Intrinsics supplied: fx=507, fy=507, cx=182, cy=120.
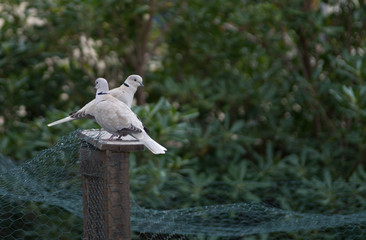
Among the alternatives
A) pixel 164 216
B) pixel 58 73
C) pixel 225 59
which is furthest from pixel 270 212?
pixel 58 73

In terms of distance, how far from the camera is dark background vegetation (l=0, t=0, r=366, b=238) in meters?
3.52

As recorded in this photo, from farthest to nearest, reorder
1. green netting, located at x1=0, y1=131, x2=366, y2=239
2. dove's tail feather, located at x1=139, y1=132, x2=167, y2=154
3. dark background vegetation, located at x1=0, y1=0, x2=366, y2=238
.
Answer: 1. dark background vegetation, located at x1=0, y1=0, x2=366, y2=238
2. green netting, located at x1=0, y1=131, x2=366, y2=239
3. dove's tail feather, located at x1=139, y1=132, x2=167, y2=154

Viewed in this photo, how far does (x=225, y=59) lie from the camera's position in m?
4.12

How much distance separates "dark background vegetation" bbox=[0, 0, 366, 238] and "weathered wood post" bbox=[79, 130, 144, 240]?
1269mm

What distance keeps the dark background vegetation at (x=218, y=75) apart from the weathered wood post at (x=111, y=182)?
127 cm

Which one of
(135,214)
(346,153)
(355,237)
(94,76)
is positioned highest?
(94,76)

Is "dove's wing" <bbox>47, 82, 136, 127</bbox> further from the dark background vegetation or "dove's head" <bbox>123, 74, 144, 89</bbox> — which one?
the dark background vegetation

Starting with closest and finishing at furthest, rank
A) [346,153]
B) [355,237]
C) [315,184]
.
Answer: [355,237]
[315,184]
[346,153]

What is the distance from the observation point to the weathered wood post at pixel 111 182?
187cm

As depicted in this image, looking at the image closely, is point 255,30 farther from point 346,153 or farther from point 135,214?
point 135,214

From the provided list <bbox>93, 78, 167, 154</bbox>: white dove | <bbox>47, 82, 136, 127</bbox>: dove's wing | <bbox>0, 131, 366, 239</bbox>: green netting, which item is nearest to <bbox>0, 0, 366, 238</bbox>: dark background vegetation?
<bbox>0, 131, 366, 239</bbox>: green netting

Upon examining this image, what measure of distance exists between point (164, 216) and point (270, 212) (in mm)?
567

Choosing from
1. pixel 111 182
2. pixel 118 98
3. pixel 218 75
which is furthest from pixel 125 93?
pixel 218 75

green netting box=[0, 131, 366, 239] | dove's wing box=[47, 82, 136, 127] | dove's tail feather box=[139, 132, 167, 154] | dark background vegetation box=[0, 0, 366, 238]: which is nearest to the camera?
dove's tail feather box=[139, 132, 167, 154]
